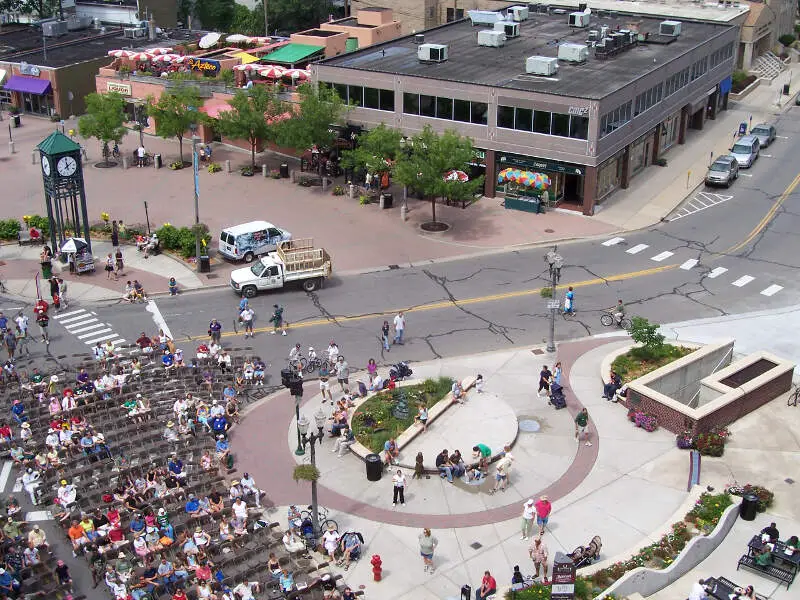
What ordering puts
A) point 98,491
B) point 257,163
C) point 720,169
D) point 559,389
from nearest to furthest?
point 98,491 < point 559,389 < point 720,169 < point 257,163

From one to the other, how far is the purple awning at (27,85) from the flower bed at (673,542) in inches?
2431

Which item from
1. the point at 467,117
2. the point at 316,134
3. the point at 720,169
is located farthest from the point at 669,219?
the point at 316,134

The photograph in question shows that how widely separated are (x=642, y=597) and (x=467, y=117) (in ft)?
117

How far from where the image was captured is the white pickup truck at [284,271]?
44812mm

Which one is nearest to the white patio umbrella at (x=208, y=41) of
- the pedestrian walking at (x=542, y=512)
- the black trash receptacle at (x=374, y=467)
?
the black trash receptacle at (x=374, y=467)

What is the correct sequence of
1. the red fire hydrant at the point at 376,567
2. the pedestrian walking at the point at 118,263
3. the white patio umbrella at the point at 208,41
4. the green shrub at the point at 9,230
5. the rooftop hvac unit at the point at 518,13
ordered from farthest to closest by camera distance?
the white patio umbrella at the point at 208,41 → the rooftop hvac unit at the point at 518,13 → the green shrub at the point at 9,230 → the pedestrian walking at the point at 118,263 → the red fire hydrant at the point at 376,567

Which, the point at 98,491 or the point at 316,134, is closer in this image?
the point at 98,491

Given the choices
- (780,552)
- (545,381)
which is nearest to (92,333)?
(545,381)

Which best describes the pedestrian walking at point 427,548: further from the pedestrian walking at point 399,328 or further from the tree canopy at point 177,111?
the tree canopy at point 177,111

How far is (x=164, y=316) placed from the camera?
43250 mm

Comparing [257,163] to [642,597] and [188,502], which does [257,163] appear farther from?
[642,597]

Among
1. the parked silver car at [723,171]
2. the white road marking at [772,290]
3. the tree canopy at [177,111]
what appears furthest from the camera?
the tree canopy at [177,111]

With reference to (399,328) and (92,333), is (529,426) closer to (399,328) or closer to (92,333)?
(399,328)

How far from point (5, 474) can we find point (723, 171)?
44666 mm
